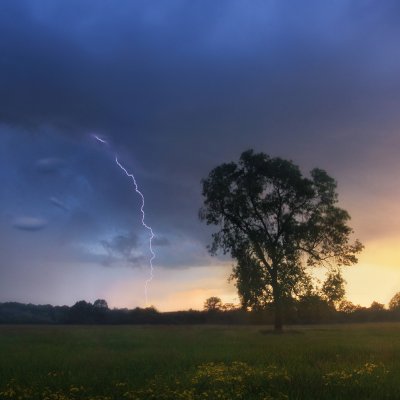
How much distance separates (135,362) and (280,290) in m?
28.4

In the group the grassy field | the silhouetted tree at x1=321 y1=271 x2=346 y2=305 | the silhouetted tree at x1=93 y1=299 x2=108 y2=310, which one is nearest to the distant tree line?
the silhouetted tree at x1=93 y1=299 x2=108 y2=310

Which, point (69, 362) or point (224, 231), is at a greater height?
point (224, 231)

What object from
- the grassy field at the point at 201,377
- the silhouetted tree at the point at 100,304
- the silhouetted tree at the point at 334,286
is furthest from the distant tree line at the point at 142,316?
the grassy field at the point at 201,377

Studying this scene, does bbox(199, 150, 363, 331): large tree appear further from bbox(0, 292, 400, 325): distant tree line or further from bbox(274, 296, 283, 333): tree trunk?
bbox(0, 292, 400, 325): distant tree line

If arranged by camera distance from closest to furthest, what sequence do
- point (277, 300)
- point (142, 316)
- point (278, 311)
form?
point (277, 300) < point (278, 311) < point (142, 316)

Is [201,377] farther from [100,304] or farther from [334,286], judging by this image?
[100,304]

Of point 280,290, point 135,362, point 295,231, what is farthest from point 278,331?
point 135,362

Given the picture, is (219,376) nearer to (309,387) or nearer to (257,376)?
(257,376)

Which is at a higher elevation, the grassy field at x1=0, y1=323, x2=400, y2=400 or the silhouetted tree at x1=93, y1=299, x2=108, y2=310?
the silhouetted tree at x1=93, y1=299, x2=108, y2=310

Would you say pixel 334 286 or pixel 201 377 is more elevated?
pixel 334 286

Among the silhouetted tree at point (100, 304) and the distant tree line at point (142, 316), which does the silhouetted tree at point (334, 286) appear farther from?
the silhouetted tree at point (100, 304)

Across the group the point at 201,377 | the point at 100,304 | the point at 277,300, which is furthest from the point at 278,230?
the point at 100,304

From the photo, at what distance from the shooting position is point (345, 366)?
17.0 metres

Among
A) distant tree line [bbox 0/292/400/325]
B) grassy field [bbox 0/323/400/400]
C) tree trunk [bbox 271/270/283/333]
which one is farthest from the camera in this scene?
distant tree line [bbox 0/292/400/325]
